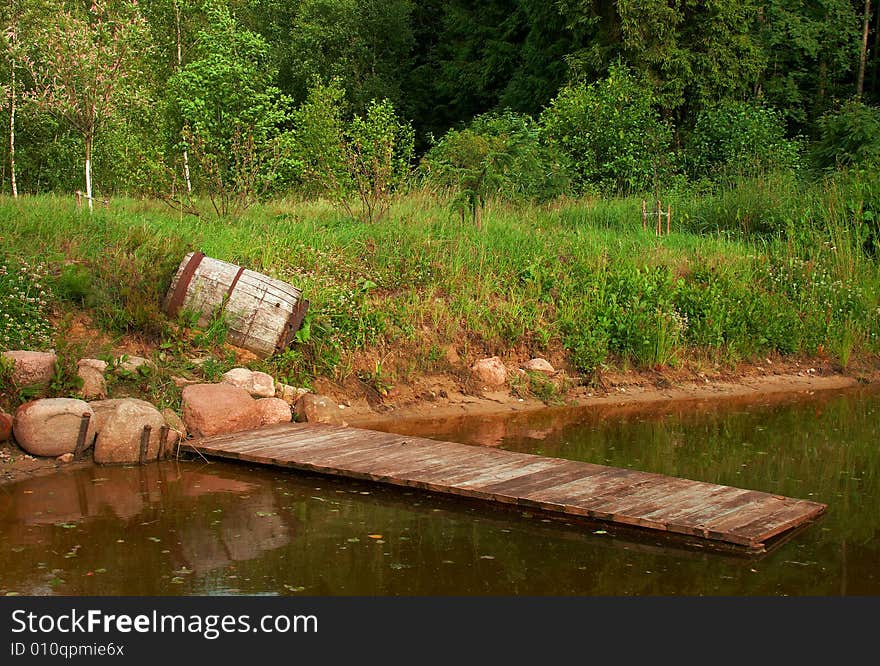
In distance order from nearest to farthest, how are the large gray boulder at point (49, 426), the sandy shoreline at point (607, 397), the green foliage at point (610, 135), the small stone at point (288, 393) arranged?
1. the large gray boulder at point (49, 426)
2. the small stone at point (288, 393)
3. the sandy shoreline at point (607, 397)
4. the green foliage at point (610, 135)

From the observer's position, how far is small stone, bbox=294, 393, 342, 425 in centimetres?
913

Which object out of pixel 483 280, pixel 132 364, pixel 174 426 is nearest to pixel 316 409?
pixel 174 426

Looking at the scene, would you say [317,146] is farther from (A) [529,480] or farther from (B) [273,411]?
(A) [529,480]

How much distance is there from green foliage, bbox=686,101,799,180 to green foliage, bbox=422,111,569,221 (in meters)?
4.83

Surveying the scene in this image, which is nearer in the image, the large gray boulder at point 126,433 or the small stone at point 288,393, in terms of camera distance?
the large gray boulder at point 126,433

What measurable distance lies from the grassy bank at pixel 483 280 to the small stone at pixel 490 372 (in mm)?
209

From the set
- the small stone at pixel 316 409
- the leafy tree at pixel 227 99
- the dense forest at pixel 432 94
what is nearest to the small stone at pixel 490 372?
the small stone at pixel 316 409

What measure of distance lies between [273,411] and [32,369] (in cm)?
198

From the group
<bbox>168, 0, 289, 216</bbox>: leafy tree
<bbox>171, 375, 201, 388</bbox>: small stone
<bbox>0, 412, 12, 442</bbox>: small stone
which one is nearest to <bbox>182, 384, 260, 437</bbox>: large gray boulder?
<bbox>171, 375, 201, 388</bbox>: small stone

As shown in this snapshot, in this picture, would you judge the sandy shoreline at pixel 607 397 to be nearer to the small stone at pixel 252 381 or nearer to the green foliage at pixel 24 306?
the small stone at pixel 252 381

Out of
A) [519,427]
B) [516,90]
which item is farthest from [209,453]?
[516,90]

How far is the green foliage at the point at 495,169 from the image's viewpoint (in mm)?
15258

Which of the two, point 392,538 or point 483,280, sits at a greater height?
point 483,280

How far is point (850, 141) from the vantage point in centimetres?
1836
